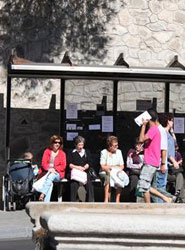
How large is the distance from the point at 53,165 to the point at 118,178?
118cm

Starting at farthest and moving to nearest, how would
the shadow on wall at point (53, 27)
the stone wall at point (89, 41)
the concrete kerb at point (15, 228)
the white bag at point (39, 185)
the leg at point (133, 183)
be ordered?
the shadow on wall at point (53, 27)
the stone wall at point (89, 41)
the leg at point (133, 183)
the white bag at point (39, 185)
the concrete kerb at point (15, 228)

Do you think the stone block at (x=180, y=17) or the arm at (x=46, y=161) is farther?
the stone block at (x=180, y=17)

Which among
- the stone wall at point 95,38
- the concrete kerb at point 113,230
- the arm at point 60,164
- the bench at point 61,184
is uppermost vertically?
the stone wall at point 95,38

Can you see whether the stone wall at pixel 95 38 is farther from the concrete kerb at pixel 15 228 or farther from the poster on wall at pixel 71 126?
the concrete kerb at pixel 15 228

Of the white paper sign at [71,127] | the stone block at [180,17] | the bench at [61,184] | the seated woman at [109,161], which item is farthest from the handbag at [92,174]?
the stone block at [180,17]

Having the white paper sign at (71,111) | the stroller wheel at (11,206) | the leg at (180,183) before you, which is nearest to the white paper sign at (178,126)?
the leg at (180,183)

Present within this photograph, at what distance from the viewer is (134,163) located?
12.8 meters

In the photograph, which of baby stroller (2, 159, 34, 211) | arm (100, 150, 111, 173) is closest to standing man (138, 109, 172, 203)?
arm (100, 150, 111, 173)

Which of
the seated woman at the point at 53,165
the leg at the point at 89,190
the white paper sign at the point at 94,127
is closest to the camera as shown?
the seated woman at the point at 53,165

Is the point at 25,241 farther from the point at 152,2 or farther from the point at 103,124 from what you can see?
the point at 152,2

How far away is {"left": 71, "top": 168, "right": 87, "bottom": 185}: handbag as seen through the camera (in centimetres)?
1211

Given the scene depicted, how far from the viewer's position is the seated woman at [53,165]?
474 inches

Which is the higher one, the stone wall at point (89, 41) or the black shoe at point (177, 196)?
the stone wall at point (89, 41)

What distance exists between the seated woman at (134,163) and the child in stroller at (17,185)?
1806mm
